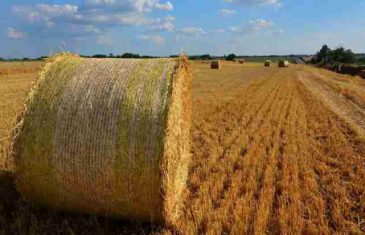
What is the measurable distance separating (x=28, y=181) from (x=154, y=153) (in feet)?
4.85

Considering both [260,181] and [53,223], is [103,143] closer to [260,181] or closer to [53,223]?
[53,223]

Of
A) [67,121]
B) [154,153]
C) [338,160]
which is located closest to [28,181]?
[67,121]

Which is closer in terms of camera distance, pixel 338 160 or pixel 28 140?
pixel 28 140

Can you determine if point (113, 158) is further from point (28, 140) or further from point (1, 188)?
point (1, 188)

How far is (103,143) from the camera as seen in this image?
4.98 meters

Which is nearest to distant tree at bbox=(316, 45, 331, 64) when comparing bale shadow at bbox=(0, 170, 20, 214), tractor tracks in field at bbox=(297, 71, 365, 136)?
tractor tracks in field at bbox=(297, 71, 365, 136)

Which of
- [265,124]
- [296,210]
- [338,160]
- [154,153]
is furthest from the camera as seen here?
[265,124]

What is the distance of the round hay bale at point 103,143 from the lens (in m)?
4.96

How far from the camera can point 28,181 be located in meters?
5.29

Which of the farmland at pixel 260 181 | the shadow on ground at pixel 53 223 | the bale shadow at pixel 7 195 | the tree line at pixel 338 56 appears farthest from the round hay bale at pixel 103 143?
the tree line at pixel 338 56

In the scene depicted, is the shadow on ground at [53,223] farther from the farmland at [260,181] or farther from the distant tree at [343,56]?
the distant tree at [343,56]

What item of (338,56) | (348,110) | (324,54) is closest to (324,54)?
(324,54)

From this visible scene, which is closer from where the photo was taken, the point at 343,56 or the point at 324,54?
the point at 343,56

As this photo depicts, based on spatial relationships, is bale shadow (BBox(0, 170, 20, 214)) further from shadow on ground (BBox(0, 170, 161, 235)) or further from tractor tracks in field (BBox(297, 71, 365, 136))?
tractor tracks in field (BBox(297, 71, 365, 136))
